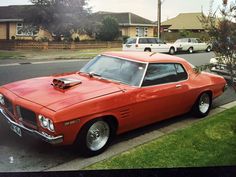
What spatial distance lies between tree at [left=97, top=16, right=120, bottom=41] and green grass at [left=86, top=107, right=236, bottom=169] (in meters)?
1.21

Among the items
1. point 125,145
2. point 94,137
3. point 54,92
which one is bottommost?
point 125,145

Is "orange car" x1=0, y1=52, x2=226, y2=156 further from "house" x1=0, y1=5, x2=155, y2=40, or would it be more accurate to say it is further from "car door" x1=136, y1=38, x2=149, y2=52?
"house" x1=0, y1=5, x2=155, y2=40

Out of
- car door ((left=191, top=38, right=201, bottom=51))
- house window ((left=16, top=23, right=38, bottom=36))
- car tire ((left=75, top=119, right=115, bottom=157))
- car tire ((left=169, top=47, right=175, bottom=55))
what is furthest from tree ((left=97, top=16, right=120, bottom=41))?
car tire ((left=169, top=47, right=175, bottom=55))

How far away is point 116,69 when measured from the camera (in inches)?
176

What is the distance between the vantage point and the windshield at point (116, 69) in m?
4.33

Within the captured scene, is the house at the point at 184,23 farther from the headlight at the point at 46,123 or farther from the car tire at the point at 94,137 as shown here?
the headlight at the point at 46,123

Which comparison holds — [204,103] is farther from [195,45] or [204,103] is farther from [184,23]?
[184,23]

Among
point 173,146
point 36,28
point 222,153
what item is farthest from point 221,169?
point 36,28

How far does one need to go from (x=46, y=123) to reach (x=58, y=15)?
3.35ft

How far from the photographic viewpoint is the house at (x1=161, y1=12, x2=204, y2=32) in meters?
3.61

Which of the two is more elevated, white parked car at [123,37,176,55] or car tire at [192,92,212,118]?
white parked car at [123,37,176,55]

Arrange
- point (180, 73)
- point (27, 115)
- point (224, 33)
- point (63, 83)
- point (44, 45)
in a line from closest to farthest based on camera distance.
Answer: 1. point (44, 45)
2. point (27, 115)
3. point (63, 83)
4. point (224, 33)
5. point (180, 73)

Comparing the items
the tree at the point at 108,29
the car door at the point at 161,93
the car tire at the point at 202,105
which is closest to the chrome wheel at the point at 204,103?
the car tire at the point at 202,105

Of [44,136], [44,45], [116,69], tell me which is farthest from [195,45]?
[44,136]
